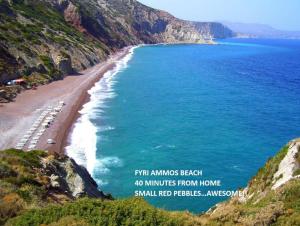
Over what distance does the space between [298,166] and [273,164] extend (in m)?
2.56

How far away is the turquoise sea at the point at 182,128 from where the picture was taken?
128ft

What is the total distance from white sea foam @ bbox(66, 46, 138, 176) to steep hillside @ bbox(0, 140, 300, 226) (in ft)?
50.7

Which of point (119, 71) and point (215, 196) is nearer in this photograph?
point (215, 196)

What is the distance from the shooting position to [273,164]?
875 inches

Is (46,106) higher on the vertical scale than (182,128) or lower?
higher

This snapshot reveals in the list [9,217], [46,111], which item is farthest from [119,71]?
[9,217]

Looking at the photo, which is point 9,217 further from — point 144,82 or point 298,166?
point 144,82

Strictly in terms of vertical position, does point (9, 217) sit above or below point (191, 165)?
above

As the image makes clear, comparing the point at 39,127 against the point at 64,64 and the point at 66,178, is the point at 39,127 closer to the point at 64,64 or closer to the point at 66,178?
the point at 66,178

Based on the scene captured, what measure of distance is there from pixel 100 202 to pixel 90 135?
34434 millimetres

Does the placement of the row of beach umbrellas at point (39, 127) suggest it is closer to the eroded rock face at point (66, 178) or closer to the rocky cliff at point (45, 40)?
the rocky cliff at point (45, 40)

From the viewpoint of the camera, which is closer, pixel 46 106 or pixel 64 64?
pixel 46 106

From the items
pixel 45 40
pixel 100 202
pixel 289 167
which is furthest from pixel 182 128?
pixel 45 40

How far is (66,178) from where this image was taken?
22719 mm
